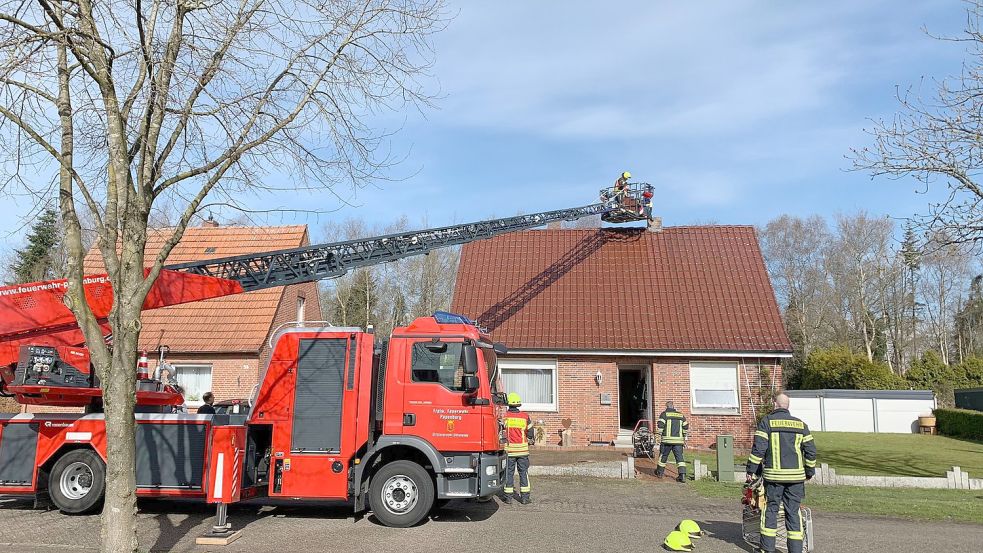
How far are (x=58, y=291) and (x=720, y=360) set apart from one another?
15.6m

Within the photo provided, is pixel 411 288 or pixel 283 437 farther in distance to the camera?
pixel 411 288

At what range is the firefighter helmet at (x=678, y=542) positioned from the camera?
7.81 metres

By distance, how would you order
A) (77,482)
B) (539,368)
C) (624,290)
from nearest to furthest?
(77,482)
(539,368)
(624,290)

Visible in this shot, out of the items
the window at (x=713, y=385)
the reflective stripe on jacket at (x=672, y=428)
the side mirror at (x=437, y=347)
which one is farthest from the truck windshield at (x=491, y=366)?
the window at (x=713, y=385)

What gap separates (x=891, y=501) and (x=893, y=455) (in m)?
8.86

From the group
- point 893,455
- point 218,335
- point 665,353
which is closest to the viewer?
point 665,353

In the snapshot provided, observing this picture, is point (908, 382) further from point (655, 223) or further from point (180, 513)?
point (180, 513)

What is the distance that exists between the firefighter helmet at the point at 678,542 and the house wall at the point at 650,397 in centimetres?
1069

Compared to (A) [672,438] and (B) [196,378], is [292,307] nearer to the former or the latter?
(B) [196,378]

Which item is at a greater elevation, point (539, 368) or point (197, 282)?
point (197, 282)

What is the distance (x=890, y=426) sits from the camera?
25719 millimetres

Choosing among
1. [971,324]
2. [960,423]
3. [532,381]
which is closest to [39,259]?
[532,381]

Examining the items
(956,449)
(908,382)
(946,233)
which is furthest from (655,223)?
(908,382)

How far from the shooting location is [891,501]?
11.1 meters
